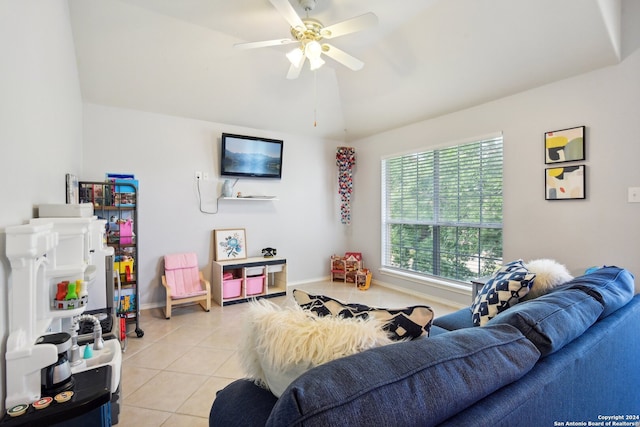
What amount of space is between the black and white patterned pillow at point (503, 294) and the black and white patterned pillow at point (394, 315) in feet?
2.92

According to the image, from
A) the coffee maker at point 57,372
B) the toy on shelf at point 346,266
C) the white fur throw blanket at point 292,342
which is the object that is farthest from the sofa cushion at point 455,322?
the toy on shelf at point 346,266

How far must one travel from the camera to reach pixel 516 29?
2.56 m

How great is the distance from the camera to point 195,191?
3924 millimetres

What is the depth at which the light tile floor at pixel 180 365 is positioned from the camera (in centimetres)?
183

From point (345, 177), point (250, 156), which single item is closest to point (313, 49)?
point (250, 156)

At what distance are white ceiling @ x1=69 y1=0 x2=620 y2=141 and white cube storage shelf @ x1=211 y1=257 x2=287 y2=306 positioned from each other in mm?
1935

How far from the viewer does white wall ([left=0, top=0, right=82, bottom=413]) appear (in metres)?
1.05

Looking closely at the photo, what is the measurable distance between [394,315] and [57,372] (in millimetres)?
1204

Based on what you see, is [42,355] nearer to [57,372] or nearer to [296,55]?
[57,372]

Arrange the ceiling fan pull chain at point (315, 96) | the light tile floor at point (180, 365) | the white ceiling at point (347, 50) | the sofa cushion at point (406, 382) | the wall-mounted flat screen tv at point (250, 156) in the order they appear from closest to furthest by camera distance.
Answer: the sofa cushion at point (406, 382)
the light tile floor at point (180, 365)
the white ceiling at point (347, 50)
the ceiling fan pull chain at point (315, 96)
the wall-mounted flat screen tv at point (250, 156)

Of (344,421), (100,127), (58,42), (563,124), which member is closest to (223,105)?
(100,127)

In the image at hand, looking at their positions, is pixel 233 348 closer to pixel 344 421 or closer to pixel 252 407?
pixel 252 407

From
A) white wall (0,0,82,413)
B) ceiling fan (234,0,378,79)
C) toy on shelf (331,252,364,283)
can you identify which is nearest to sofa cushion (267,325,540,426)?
white wall (0,0,82,413)

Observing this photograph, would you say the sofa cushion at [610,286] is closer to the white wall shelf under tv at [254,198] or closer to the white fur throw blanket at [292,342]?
the white fur throw blanket at [292,342]
